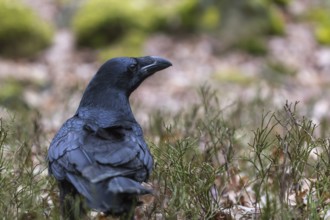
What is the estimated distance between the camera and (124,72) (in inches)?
149

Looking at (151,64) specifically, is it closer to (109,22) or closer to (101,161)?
(101,161)

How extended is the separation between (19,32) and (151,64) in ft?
30.1

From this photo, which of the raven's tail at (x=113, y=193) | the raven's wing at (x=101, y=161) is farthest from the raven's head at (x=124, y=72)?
the raven's tail at (x=113, y=193)

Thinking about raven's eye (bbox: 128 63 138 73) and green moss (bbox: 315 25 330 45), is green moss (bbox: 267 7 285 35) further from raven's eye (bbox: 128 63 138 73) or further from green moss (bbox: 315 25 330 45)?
raven's eye (bbox: 128 63 138 73)

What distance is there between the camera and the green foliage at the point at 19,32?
12445mm

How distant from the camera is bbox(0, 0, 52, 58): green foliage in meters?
12.4

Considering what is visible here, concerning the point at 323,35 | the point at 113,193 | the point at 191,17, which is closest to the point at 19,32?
the point at 191,17

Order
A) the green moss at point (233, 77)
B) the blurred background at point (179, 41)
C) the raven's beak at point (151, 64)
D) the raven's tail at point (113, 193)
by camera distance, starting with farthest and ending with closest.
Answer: the blurred background at point (179, 41)
the green moss at point (233, 77)
the raven's beak at point (151, 64)
the raven's tail at point (113, 193)

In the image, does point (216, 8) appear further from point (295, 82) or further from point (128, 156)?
point (128, 156)

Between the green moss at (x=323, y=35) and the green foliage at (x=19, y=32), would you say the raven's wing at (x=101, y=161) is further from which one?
the green moss at (x=323, y=35)

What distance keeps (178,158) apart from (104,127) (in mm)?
480

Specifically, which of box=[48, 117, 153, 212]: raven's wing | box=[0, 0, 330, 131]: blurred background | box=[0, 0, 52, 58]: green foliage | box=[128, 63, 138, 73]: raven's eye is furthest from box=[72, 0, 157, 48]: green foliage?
box=[48, 117, 153, 212]: raven's wing

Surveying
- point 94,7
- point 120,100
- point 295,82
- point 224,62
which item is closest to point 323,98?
point 295,82

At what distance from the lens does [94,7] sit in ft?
41.8
